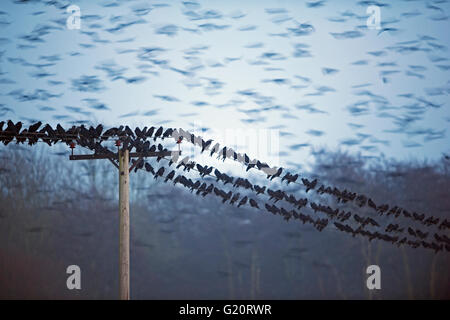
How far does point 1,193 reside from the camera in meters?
22.5

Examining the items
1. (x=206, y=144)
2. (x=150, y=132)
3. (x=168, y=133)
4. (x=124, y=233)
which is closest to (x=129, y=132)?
(x=150, y=132)

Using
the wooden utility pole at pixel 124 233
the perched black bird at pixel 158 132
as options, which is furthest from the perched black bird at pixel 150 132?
the wooden utility pole at pixel 124 233

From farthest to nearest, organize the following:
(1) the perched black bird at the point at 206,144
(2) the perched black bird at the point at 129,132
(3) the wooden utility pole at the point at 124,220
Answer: (1) the perched black bird at the point at 206,144 → (2) the perched black bird at the point at 129,132 → (3) the wooden utility pole at the point at 124,220

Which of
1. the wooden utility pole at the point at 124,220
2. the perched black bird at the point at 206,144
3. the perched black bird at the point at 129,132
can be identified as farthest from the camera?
the perched black bird at the point at 206,144

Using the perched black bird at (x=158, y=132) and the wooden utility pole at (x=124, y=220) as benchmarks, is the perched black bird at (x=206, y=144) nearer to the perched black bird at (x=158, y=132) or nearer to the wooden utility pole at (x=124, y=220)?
the wooden utility pole at (x=124, y=220)

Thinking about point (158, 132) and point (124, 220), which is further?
point (158, 132)

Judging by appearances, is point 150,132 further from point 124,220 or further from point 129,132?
point 124,220

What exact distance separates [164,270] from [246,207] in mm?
4632

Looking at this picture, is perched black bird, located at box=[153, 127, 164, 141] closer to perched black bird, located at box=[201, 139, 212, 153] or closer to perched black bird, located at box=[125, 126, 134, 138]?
perched black bird, located at box=[125, 126, 134, 138]

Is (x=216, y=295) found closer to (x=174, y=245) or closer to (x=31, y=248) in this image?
(x=174, y=245)

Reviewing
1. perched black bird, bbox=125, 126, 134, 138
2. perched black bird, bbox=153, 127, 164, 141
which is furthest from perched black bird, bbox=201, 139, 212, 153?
perched black bird, bbox=125, 126, 134, 138

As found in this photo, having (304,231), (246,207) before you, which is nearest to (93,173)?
(246,207)

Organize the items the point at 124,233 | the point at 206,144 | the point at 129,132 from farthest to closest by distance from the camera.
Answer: the point at 206,144 → the point at 129,132 → the point at 124,233

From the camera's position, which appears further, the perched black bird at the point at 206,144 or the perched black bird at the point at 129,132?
the perched black bird at the point at 206,144
